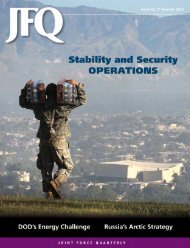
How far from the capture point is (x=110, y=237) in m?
10.4

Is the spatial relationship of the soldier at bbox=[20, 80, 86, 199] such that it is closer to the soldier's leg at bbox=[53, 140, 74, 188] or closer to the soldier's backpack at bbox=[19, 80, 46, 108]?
the soldier's leg at bbox=[53, 140, 74, 188]

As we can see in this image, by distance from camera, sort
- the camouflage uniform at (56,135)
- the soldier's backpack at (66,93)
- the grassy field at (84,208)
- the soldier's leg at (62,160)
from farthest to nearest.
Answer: the soldier's leg at (62,160), the camouflage uniform at (56,135), the soldier's backpack at (66,93), the grassy field at (84,208)

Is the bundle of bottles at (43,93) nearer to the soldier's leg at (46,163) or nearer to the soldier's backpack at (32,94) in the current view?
the soldier's backpack at (32,94)

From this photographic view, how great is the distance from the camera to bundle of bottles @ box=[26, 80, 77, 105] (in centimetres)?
1493

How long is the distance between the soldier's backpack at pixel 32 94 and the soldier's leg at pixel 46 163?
70 centimetres

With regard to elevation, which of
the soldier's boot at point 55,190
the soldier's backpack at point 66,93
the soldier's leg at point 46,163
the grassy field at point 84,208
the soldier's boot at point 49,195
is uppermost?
the soldier's backpack at point 66,93

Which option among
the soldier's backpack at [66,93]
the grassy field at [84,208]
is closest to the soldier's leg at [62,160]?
the soldier's backpack at [66,93]

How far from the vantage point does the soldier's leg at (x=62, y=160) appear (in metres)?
15.5

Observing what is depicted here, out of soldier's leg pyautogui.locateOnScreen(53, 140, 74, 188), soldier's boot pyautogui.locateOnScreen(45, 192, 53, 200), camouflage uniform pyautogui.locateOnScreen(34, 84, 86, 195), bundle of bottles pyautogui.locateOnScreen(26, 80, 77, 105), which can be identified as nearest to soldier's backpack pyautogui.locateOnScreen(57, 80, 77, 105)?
bundle of bottles pyautogui.locateOnScreen(26, 80, 77, 105)

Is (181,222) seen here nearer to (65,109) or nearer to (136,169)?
(65,109)

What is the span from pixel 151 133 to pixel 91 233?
159 m

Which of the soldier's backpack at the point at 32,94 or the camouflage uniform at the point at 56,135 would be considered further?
the camouflage uniform at the point at 56,135

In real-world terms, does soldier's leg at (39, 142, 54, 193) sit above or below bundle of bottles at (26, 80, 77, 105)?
below

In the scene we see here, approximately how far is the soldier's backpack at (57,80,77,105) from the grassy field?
57.3 inches
